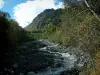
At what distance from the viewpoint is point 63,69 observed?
28.4m

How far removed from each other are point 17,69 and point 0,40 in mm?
16640

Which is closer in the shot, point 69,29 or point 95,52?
point 95,52

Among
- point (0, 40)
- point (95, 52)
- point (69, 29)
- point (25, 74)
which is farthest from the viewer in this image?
point (0, 40)

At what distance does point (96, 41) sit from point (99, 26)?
43.5 inches

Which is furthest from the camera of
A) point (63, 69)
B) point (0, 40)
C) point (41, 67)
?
point (0, 40)

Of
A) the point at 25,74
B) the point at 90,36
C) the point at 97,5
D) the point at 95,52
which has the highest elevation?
the point at 97,5

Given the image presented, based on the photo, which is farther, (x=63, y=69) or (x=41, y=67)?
(x=41, y=67)

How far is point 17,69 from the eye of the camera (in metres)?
29.1

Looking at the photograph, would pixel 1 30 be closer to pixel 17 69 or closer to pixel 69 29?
pixel 17 69

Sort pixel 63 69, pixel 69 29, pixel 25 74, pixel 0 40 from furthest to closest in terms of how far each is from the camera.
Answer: pixel 0 40, pixel 63 69, pixel 25 74, pixel 69 29

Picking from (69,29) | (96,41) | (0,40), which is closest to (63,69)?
(69,29)

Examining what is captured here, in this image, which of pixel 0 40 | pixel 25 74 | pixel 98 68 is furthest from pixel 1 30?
pixel 98 68

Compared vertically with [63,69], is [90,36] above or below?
above

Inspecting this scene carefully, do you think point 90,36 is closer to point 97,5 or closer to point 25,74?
point 97,5
